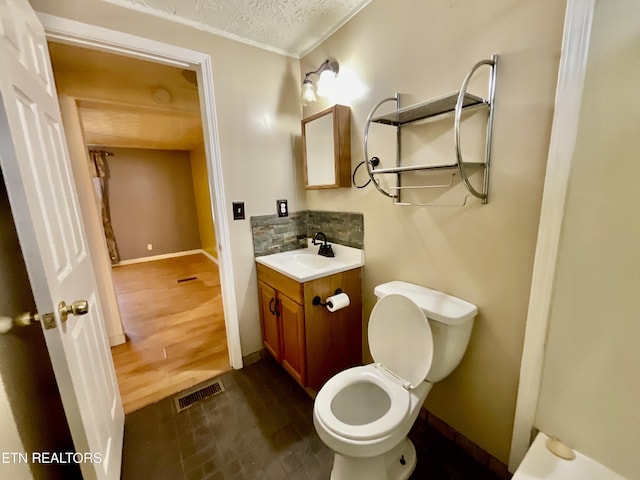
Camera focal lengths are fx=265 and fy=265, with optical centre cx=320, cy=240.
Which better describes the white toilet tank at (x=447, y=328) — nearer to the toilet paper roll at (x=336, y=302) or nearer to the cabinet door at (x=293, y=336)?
the toilet paper roll at (x=336, y=302)

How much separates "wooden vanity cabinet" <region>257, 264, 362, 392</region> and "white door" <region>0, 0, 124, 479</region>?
0.90 metres

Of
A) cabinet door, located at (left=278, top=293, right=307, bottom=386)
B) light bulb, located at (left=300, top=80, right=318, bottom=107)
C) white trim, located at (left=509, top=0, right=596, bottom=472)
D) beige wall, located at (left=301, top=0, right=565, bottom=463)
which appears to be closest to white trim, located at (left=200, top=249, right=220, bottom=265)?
cabinet door, located at (left=278, top=293, right=307, bottom=386)

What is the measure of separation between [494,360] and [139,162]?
19.4 ft

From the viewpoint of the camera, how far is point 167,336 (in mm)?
2402

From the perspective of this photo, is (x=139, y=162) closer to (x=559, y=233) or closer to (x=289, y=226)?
(x=289, y=226)

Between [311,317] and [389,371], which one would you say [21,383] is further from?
[389,371]

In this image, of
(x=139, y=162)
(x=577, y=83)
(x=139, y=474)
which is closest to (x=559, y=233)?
(x=577, y=83)

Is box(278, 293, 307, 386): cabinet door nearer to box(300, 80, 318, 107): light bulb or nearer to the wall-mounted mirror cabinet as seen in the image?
the wall-mounted mirror cabinet

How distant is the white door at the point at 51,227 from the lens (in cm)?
70

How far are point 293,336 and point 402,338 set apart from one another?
0.70 meters

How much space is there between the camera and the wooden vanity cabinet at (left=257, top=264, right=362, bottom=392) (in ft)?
4.93

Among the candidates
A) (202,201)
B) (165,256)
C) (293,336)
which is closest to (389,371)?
(293,336)

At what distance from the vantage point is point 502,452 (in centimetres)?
115

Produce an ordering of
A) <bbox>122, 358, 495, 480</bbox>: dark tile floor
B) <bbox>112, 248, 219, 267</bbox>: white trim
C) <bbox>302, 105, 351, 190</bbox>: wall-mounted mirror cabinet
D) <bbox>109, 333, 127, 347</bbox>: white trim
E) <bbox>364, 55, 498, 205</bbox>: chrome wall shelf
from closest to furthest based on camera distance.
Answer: <bbox>364, 55, 498, 205</bbox>: chrome wall shelf, <bbox>122, 358, 495, 480</bbox>: dark tile floor, <bbox>302, 105, 351, 190</bbox>: wall-mounted mirror cabinet, <bbox>109, 333, 127, 347</bbox>: white trim, <bbox>112, 248, 219, 267</bbox>: white trim
